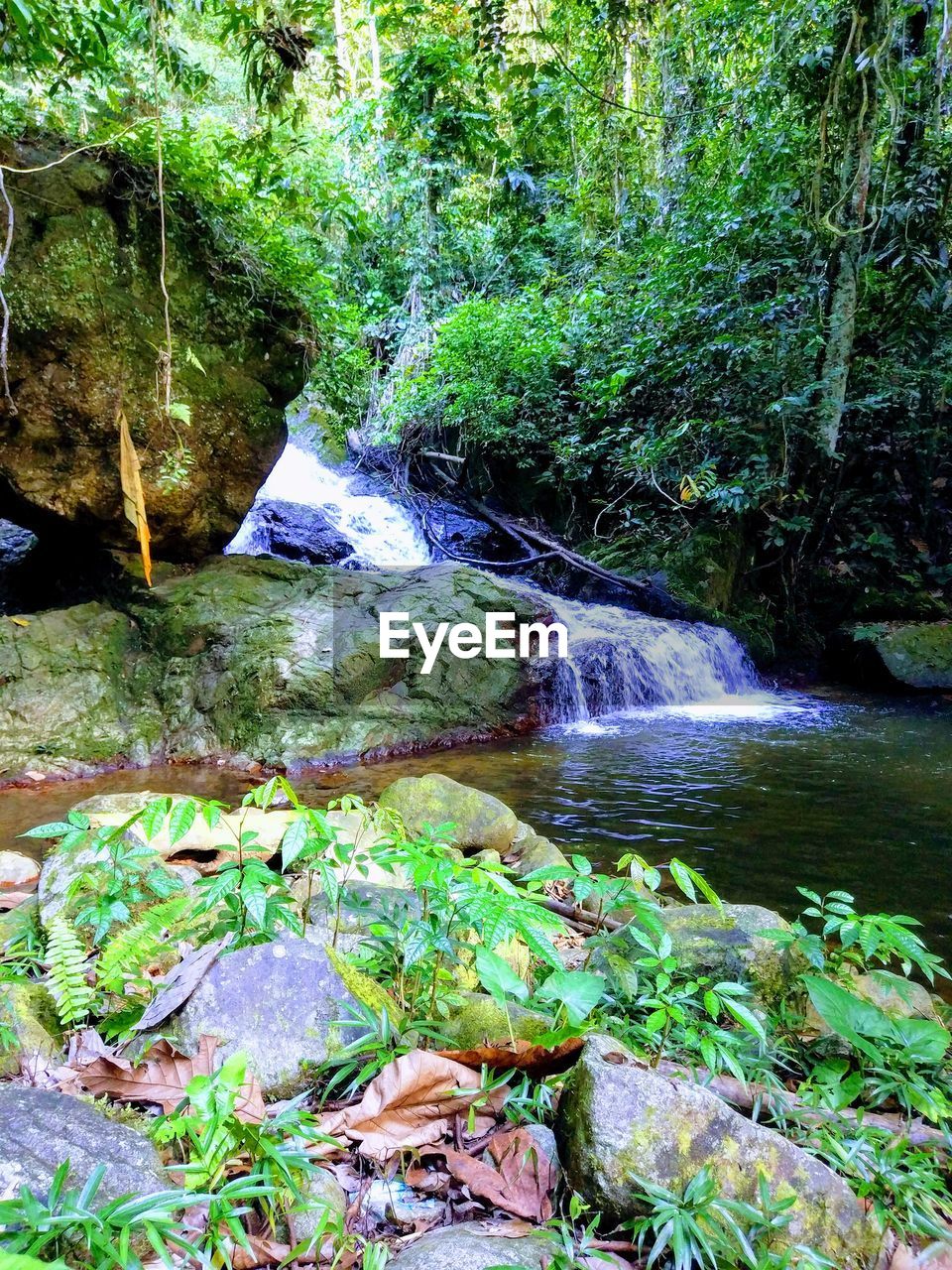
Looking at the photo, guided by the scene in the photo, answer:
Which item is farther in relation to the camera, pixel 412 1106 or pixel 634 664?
pixel 634 664

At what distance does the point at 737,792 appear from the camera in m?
5.02

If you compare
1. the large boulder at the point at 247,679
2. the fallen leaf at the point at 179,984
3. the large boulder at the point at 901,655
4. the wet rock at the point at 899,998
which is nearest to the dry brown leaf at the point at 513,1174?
the fallen leaf at the point at 179,984

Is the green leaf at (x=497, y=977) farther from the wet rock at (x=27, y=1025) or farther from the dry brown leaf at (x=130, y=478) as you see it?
the dry brown leaf at (x=130, y=478)

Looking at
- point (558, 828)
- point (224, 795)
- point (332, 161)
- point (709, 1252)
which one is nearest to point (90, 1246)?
point (709, 1252)

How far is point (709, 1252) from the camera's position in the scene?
3.51 feet

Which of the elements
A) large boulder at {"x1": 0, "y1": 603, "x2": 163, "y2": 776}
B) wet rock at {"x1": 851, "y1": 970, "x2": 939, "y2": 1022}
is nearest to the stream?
large boulder at {"x1": 0, "y1": 603, "x2": 163, "y2": 776}

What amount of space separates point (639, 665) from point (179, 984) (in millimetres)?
7182

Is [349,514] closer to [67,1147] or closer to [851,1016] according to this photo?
[851,1016]

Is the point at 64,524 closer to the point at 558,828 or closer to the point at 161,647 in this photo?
the point at 161,647

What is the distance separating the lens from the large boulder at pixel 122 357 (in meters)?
5.59

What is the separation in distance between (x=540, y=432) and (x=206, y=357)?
21.1 ft

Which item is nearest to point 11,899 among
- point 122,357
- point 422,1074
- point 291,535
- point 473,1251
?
point 422,1074

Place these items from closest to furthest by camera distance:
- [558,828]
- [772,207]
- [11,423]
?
[558,828] < [11,423] < [772,207]

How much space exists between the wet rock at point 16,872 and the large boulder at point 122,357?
348cm
